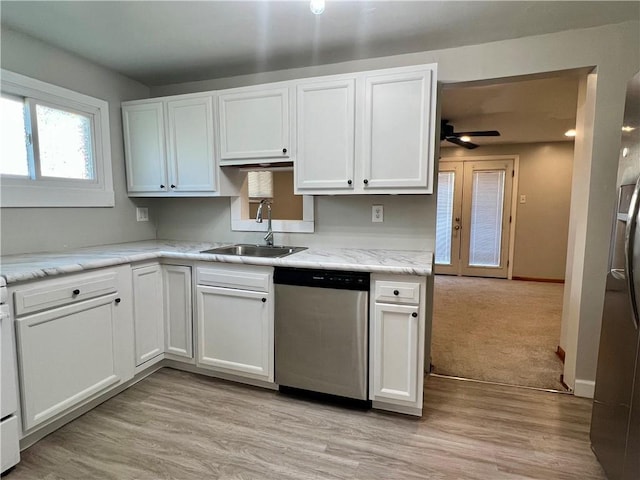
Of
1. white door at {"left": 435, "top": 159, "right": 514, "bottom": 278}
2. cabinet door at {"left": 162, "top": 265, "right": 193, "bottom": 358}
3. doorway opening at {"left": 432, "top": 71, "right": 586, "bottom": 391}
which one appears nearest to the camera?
cabinet door at {"left": 162, "top": 265, "right": 193, "bottom": 358}

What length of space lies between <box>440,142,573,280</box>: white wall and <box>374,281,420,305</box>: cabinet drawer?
473 centimetres

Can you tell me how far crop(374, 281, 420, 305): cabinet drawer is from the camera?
6.24 ft

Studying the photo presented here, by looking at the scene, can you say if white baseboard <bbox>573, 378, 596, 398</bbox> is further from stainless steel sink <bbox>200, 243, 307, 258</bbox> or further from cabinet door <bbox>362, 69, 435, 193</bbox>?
stainless steel sink <bbox>200, 243, 307, 258</bbox>

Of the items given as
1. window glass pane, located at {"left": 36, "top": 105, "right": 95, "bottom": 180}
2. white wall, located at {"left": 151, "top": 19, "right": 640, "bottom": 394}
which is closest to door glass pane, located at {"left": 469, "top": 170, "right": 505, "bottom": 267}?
white wall, located at {"left": 151, "top": 19, "right": 640, "bottom": 394}

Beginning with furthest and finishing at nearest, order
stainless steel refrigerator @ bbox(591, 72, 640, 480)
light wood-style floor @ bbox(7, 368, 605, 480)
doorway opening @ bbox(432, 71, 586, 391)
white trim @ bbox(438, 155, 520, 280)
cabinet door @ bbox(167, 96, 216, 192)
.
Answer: white trim @ bbox(438, 155, 520, 280), doorway opening @ bbox(432, 71, 586, 391), cabinet door @ bbox(167, 96, 216, 192), light wood-style floor @ bbox(7, 368, 605, 480), stainless steel refrigerator @ bbox(591, 72, 640, 480)

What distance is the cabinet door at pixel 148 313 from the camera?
2312 mm

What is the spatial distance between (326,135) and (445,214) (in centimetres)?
438

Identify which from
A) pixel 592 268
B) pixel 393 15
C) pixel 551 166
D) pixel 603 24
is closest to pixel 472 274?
pixel 551 166

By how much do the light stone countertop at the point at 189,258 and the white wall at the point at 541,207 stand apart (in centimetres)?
426

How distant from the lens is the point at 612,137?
2.09 meters

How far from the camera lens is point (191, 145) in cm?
266

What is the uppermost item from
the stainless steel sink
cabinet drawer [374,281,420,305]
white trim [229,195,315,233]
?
white trim [229,195,315,233]

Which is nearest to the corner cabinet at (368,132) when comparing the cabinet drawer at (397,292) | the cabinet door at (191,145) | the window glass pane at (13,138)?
the cabinet drawer at (397,292)

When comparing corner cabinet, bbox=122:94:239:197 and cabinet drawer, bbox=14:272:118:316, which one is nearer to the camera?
cabinet drawer, bbox=14:272:118:316
